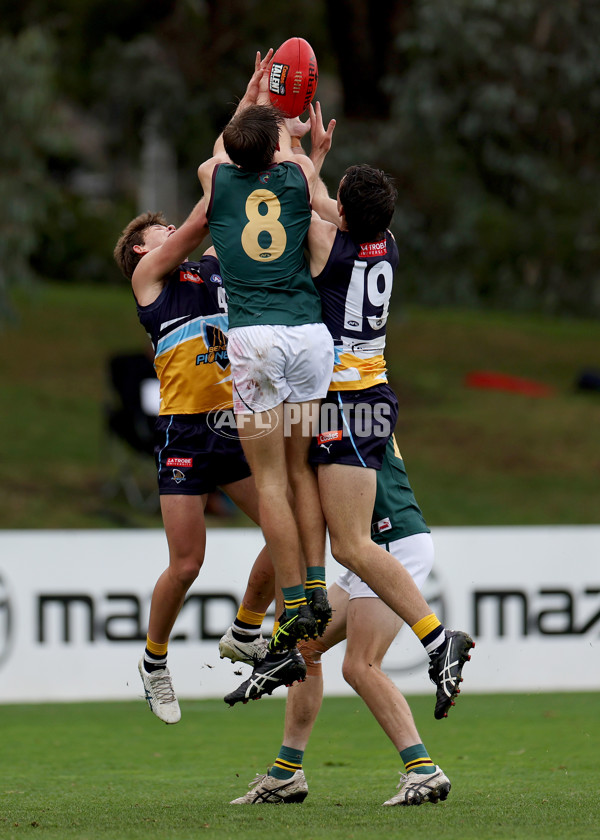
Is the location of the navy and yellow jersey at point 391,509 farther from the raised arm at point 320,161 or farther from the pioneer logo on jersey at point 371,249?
the raised arm at point 320,161

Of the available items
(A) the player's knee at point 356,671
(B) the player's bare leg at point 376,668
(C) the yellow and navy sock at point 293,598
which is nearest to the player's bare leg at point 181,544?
(C) the yellow and navy sock at point 293,598

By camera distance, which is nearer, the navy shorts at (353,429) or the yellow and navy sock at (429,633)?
the yellow and navy sock at (429,633)

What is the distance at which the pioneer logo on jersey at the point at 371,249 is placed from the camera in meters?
6.30

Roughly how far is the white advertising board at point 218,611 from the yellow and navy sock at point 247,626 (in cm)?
397

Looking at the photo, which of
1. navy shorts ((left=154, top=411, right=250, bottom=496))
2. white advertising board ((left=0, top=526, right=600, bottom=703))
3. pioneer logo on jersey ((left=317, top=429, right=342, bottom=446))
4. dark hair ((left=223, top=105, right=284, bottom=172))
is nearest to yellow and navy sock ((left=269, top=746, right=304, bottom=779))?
navy shorts ((left=154, top=411, right=250, bottom=496))

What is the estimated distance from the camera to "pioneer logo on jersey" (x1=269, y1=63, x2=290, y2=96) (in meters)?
6.54

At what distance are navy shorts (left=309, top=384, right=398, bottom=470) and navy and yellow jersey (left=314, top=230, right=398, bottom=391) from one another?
0.20 feet

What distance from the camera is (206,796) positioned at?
7.00 m

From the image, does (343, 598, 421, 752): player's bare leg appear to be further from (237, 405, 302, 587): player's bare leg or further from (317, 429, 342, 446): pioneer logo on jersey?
(317, 429, 342, 446): pioneer logo on jersey

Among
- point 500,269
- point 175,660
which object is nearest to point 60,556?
point 175,660

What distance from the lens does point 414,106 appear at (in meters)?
18.5

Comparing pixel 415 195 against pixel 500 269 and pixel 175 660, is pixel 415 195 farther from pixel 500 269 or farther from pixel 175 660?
pixel 175 660

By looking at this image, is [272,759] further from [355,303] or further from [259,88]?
[259,88]

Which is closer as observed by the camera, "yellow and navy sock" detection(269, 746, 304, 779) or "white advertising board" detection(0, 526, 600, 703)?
"yellow and navy sock" detection(269, 746, 304, 779)
